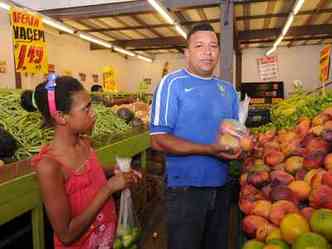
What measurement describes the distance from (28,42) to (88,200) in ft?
11.8

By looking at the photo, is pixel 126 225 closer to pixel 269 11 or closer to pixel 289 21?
pixel 289 21

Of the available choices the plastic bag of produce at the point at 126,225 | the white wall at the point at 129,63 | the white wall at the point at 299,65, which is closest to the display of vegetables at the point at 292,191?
the plastic bag of produce at the point at 126,225

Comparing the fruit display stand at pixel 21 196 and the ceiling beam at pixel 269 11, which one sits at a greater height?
the ceiling beam at pixel 269 11

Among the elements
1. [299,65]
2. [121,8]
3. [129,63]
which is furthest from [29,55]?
[299,65]

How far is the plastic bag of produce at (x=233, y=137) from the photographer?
6.31 feet

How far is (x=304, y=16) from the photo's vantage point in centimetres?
1171

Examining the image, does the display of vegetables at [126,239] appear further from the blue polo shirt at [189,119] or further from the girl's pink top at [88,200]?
the blue polo shirt at [189,119]

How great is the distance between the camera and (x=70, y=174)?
1.71m

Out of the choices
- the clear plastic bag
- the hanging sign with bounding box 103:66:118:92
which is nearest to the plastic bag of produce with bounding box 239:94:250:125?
the clear plastic bag

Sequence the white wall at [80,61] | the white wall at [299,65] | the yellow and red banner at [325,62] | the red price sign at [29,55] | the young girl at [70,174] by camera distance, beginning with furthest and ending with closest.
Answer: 1. the white wall at [299,65]
2. the white wall at [80,61]
3. the yellow and red banner at [325,62]
4. the red price sign at [29,55]
5. the young girl at [70,174]

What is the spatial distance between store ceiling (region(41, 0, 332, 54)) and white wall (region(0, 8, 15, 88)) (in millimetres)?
1642

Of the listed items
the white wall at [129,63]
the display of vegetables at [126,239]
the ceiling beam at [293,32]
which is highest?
the ceiling beam at [293,32]

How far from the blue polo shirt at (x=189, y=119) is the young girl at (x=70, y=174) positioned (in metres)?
0.39

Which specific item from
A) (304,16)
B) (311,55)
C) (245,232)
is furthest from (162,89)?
(311,55)
